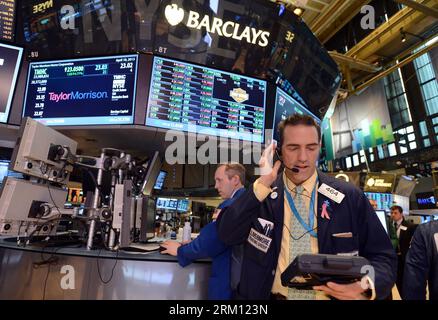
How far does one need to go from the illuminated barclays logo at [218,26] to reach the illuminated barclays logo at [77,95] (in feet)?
3.35

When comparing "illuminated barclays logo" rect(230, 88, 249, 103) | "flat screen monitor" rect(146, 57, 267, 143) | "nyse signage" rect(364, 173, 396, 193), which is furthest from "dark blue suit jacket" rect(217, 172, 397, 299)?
"nyse signage" rect(364, 173, 396, 193)

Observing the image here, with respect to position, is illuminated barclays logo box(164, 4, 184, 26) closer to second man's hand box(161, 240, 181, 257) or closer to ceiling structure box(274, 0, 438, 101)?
second man's hand box(161, 240, 181, 257)

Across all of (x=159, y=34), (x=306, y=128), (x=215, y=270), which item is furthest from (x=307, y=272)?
(x=159, y=34)

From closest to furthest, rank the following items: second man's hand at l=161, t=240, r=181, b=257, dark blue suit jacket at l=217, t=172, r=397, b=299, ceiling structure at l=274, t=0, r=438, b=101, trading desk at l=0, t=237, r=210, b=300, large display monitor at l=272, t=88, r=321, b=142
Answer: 1. dark blue suit jacket at l=217, t=172, r=397, b=299
2. trading desk at l=0, t=237, r=210, b=300
3. second man's hand at l=161, t=240, r=181, b=257
4. large display monitor at l=272, t=88, r=321, b=142
5. ceiling structure at l=274, t=0, r=438, b=101

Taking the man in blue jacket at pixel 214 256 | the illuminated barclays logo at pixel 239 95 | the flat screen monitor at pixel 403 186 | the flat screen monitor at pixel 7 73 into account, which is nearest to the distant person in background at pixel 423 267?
the man in blue jacket at pixel 214 256

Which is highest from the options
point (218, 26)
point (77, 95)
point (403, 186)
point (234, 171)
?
point (218, 26)

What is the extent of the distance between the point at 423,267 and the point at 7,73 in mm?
3898

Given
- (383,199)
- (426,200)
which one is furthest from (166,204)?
(426,200)

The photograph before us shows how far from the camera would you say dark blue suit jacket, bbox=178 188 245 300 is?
1.79 meters

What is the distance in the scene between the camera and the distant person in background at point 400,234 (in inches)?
180

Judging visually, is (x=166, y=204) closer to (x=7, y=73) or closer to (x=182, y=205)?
(x=182, y=205)

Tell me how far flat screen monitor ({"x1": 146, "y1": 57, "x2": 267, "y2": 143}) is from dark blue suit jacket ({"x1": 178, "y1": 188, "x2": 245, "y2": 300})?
1.39 meters

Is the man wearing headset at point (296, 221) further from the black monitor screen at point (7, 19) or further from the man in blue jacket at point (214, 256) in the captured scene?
the black monitor screen at point (7, 19)

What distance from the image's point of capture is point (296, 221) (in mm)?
1352
